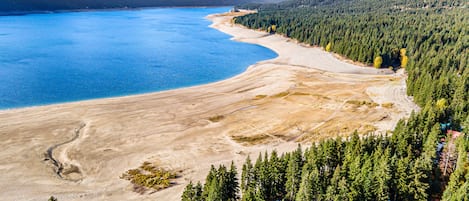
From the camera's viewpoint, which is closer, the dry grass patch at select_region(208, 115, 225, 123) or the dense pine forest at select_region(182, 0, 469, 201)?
the dense pine forest at select_region(182, 0, 469, 201)

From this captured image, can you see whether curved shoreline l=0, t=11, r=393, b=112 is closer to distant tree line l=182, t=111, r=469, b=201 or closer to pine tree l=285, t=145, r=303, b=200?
distant tree line l=182, t=111, r=469, b=201

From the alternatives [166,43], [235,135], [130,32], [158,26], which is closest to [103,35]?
[130,32]

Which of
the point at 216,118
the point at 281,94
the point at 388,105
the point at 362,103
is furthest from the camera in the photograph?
the point at 281,94

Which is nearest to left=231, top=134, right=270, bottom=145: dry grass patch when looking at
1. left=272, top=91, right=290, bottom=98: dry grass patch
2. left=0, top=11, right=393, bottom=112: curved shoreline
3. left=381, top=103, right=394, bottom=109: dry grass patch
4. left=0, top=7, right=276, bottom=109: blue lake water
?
left=272, top=91, right=290, bottom=98: dry grass patch

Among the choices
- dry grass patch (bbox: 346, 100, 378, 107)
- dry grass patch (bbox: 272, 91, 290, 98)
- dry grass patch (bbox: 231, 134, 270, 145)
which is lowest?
dry grass patch (bbox: 231, 134, 270, 145)

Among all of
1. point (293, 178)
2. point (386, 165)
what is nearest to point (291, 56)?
point (386, 165)

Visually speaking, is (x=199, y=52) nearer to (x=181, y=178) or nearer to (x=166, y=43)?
(x=166, y=43)

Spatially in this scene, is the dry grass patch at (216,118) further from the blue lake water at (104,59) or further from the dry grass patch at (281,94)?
the blue lake water at (104,59)

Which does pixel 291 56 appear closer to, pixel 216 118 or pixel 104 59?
pixel 104 59
